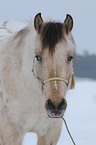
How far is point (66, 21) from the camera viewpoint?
358 centimetres

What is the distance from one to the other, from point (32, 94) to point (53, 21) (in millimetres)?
854

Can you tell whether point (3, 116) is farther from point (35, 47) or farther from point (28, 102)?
point (35, 47)

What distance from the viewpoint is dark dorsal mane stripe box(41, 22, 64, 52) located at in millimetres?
3398

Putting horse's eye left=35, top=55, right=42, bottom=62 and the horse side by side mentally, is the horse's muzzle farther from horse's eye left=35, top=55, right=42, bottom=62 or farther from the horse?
horse's eye left=35, top=55, right=42, bottom=62

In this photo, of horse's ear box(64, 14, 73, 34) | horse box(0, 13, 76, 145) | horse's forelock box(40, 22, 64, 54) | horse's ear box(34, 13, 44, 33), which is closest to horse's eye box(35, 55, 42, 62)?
horse box(0, 13, 76, 145)

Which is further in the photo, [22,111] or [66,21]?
[22,111]

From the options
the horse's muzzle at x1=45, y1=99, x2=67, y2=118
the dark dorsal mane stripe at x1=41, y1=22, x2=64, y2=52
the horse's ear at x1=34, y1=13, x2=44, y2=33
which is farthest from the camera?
the horse's ear at x1=34, y1=13, x2=44, y2=33

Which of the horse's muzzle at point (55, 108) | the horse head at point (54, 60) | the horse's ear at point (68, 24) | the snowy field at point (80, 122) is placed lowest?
the snowy field at point (80, 122)

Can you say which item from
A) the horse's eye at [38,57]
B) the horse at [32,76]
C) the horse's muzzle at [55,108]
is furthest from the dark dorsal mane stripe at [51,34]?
the horse's muzzle at [55,108]

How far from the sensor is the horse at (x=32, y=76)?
3.44 metres

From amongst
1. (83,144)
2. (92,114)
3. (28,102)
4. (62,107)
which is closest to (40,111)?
(28,102)

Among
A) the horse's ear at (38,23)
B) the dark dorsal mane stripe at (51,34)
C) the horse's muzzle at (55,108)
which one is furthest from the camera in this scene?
the horse's ear at (38,23)

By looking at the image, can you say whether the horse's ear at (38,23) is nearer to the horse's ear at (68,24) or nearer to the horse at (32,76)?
the horse at (32,76)

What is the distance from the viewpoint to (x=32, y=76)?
12.8ft
